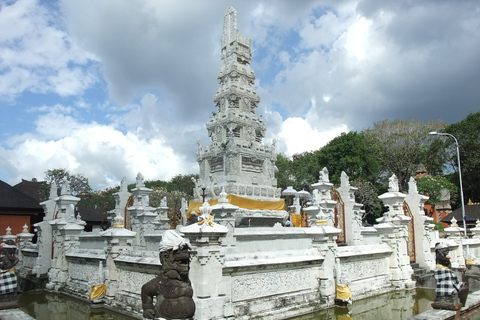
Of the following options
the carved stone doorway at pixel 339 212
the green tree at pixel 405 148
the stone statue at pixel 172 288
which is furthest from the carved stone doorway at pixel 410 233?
the green tree at pixel 405 148

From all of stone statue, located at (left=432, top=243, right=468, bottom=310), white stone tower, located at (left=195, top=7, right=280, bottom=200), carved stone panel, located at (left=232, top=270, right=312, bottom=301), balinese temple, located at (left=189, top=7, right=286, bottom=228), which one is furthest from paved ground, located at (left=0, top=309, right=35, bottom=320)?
white stone tower, located at (left=195, top=7, right=280, bottom=200)

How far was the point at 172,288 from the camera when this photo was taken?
5.28 metres

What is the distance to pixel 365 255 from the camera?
12.9 m

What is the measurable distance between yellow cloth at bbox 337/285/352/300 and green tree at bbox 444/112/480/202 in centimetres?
3828

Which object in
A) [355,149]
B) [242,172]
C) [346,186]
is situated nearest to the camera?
[346,186]

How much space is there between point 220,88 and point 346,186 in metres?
10.5

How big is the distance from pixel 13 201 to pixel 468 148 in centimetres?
4520

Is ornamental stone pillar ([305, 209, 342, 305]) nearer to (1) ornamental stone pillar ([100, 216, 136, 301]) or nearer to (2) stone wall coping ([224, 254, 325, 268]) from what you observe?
(2) stone wall coping ([224, 254, 325, 268])

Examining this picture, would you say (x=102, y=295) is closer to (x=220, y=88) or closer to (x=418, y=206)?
(x=418, y=206)

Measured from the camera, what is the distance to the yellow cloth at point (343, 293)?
36.0ft

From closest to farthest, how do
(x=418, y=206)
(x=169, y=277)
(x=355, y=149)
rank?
(x=169, y=277) < (x=418, y=206) < (x=355, y=149)

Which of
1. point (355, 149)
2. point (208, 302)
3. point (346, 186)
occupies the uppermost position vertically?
point (355, 149)

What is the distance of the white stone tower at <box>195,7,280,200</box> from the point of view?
2141 cm

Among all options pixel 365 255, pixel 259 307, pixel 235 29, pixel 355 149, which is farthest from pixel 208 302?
pixel 355 149
